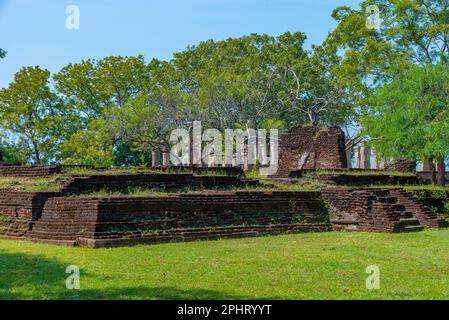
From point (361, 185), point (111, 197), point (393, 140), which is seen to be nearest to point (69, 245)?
point (111, 197)

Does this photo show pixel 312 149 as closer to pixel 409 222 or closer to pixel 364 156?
pixel 409 222

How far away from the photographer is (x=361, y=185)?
19.1m

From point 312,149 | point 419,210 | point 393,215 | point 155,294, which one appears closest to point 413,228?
point 393,215

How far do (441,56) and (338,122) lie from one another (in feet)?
43.9

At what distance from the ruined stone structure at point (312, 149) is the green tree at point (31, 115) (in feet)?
50.2

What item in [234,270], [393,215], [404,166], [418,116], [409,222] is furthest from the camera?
[404,166]

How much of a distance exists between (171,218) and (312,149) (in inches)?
493

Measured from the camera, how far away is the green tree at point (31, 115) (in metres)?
34.3

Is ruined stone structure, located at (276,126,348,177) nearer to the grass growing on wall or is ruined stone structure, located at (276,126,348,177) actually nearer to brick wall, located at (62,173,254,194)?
brick wall, located at (62,173,254,194)

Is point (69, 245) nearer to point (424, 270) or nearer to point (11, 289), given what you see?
point (11, 289)

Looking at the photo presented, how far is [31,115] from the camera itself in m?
35.3

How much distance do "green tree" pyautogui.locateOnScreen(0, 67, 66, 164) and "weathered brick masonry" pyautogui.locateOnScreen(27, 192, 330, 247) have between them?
2278cm

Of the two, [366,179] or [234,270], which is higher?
[366,179]

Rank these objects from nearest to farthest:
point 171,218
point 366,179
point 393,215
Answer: point 171,218, point 393,215, point 366,179
